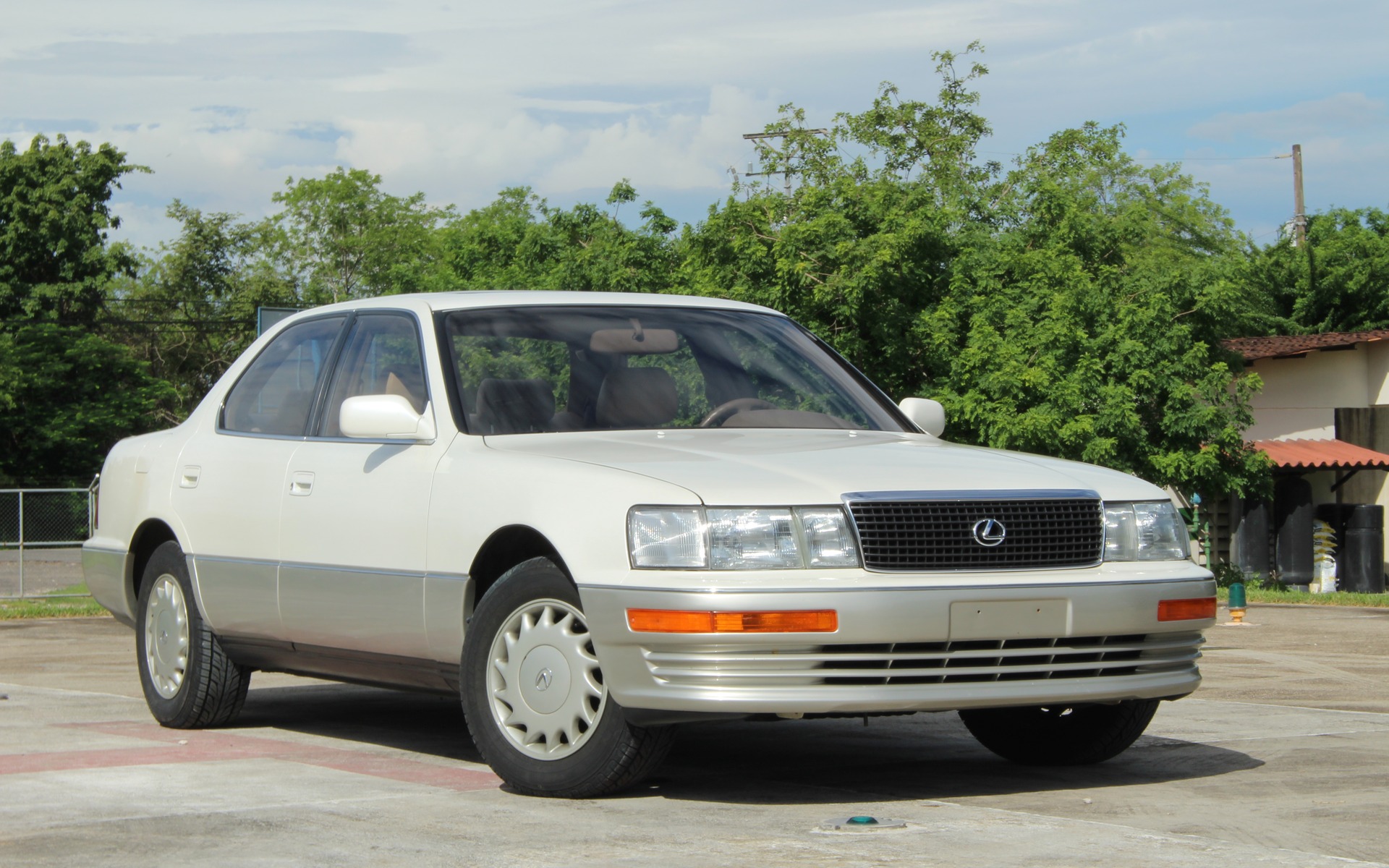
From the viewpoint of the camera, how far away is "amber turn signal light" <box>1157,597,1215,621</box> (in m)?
5.75

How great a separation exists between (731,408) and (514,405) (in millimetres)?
832

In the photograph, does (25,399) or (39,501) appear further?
(25,399)

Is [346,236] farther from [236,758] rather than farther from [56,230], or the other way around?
[236,758]

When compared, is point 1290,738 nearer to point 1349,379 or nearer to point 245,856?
point 245,856

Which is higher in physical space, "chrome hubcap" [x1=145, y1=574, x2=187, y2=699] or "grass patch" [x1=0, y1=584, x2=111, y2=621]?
"chrome hubcap" [x1=145, y1=574, x2=187, y2=699]

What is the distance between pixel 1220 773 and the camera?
6129mm

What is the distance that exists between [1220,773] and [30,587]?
22.0 metres

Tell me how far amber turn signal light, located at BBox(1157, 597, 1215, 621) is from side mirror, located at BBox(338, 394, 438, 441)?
100 inches

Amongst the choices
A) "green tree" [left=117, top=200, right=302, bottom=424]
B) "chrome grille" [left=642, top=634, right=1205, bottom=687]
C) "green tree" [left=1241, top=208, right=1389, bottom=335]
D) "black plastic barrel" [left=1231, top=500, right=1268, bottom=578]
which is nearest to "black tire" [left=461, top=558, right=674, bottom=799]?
"chrome grille" [left=642, top=634, right=1205, bottom=687]

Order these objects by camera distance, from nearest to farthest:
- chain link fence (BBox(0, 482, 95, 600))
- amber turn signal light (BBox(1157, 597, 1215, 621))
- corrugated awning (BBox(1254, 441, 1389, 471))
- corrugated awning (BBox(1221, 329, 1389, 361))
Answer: amber turn signal light (BBox(1157, 597, 1215, 621)) < chain link fence (BBox(0, 482, 95, 600)) < corrugated awning (BBox(1254, 441, 1389, 471)) < corrugated awning (BBox(1221, 329, 1389, 361))

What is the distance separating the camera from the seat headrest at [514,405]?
20.6ft

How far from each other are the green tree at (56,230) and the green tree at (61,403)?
843 millimetres

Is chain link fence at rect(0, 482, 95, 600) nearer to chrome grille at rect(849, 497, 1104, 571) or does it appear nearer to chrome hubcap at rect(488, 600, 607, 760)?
chrome hubcap at rect(488, 600, 607, 760)

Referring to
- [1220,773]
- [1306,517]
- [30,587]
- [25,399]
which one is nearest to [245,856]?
[1220,773]
